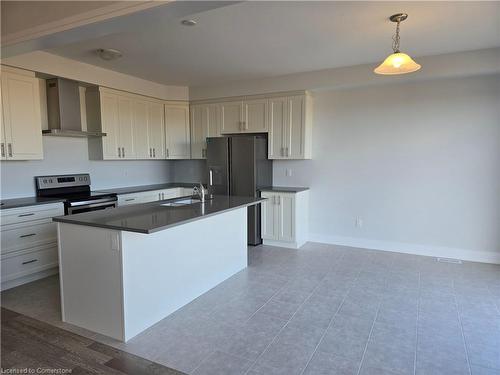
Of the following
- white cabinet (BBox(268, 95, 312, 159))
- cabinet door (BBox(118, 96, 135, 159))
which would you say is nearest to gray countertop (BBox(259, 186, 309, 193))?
white cabinet (BBox(268, 95, 312, 159))

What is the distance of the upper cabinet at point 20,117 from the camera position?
3.50 m

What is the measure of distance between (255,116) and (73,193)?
2.88m

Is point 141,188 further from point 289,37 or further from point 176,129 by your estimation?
point 289,37

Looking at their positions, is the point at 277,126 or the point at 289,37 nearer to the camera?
the point at 289,37

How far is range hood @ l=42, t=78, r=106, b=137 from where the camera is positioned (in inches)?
160

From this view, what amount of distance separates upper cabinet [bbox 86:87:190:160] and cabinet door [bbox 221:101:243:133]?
0.75 meters

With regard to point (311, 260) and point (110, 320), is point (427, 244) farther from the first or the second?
point (110, 320)

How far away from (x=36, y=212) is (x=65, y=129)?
1192 millimetres

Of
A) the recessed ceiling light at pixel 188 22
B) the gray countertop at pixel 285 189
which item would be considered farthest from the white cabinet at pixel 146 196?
the recessed ceiling light at pixel 188 22

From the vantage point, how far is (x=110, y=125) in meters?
4.65

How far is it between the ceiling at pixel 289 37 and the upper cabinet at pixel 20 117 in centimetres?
51

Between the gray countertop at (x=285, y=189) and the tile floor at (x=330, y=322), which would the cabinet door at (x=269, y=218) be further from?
the tile floor at (x=330, y=322)

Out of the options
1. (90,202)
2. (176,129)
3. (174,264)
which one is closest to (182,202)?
(174,264)

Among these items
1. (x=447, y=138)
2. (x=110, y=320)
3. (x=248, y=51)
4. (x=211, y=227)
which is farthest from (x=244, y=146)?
(x=110, y=320)
